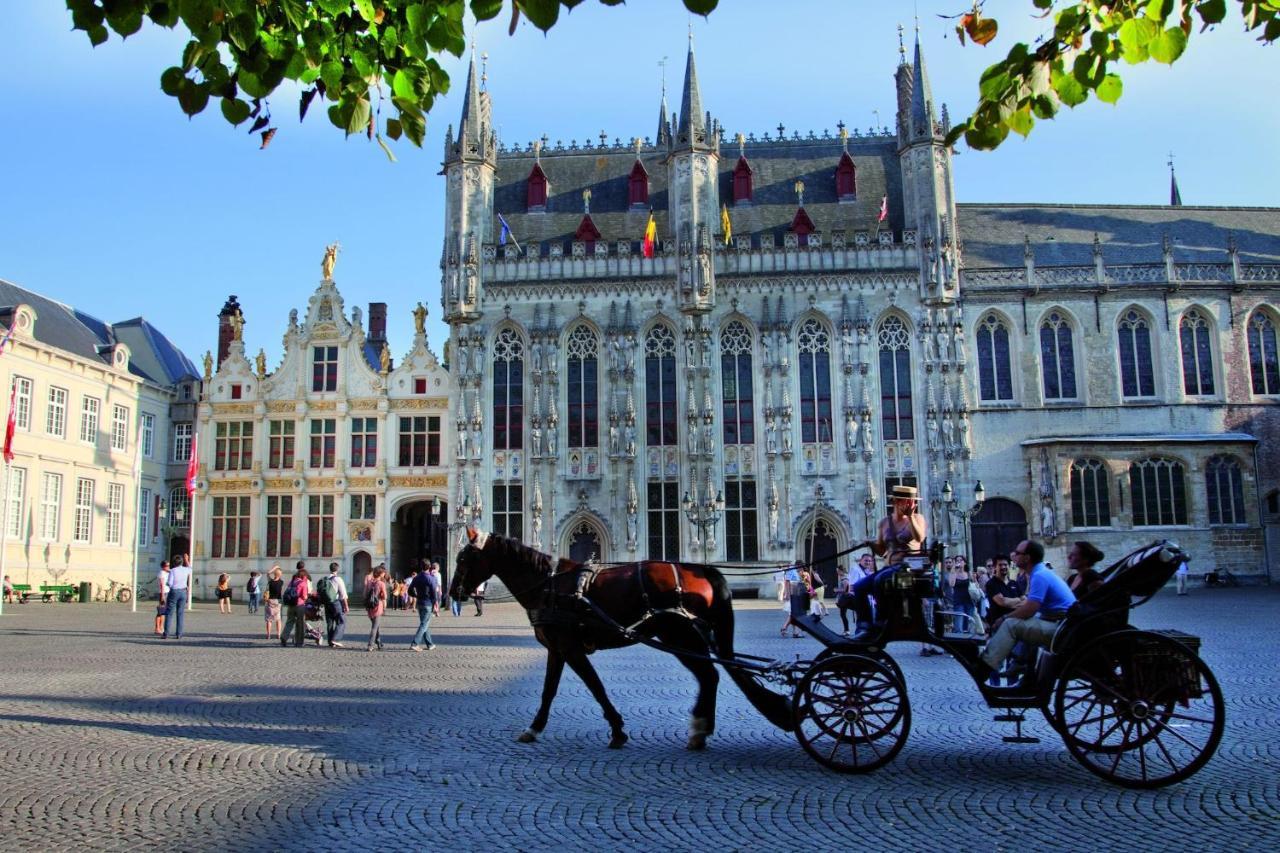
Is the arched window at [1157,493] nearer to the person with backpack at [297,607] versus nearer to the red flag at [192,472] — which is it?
the person with backpack at [297,607]

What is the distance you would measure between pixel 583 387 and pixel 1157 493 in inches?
868

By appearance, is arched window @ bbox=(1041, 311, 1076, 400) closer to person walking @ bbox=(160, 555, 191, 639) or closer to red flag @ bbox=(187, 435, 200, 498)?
person walking @ bbox=(160, 555, 191, 639)

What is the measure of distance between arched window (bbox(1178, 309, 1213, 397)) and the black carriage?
3632cm

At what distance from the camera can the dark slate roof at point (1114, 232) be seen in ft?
137

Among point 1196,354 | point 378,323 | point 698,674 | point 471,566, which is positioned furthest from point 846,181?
point 698,674

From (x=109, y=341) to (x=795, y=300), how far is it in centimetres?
3082

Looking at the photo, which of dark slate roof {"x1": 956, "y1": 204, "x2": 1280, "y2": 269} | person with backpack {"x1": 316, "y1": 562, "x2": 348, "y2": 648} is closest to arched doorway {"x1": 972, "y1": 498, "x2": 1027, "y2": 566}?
dark slate roof {"x1": 956, "y1": 204, "x2": 1280, "y2": 269}

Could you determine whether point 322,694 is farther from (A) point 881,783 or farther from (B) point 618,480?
(B) point 618,480

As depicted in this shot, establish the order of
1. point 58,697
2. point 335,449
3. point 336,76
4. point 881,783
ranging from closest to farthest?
point 336,76 < point 881,783 < point 58,697 < point 335,449

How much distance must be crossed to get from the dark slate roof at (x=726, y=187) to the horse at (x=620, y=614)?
110 feet

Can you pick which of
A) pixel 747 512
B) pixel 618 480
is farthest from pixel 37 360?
pixel 747 512

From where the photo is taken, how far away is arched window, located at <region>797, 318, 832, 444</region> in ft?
129

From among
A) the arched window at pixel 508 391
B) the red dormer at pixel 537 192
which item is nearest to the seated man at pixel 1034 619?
the arched window at pixel 508 391

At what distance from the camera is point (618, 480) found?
129ft
